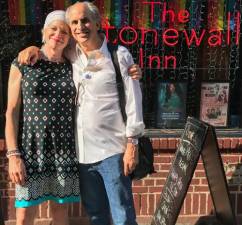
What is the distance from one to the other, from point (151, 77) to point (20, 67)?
192 cm

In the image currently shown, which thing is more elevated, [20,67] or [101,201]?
[20,67]

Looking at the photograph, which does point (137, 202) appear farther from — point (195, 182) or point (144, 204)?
point (195, 182)

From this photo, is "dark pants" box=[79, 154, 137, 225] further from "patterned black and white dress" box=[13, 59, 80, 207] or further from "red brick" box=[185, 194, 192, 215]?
"red brick" box=[185, 194, 192, 215]

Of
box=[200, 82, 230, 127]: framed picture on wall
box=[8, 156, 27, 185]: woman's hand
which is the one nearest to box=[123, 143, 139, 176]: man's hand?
box=[8, 156, 27, 185]: woman's hand

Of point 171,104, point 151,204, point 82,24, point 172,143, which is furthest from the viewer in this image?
point 171,104

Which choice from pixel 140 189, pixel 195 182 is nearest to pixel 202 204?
pixel 195 182

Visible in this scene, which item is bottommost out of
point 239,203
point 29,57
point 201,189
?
point 239,203

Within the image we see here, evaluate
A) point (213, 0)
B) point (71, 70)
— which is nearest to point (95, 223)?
point (71, 70)

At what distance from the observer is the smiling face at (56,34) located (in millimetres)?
3275

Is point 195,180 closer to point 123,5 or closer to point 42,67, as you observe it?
point 123,5

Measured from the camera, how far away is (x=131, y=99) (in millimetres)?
3287

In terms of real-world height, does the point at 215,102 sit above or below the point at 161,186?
above

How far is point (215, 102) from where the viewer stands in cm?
498

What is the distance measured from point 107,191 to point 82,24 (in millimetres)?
A: 1100
